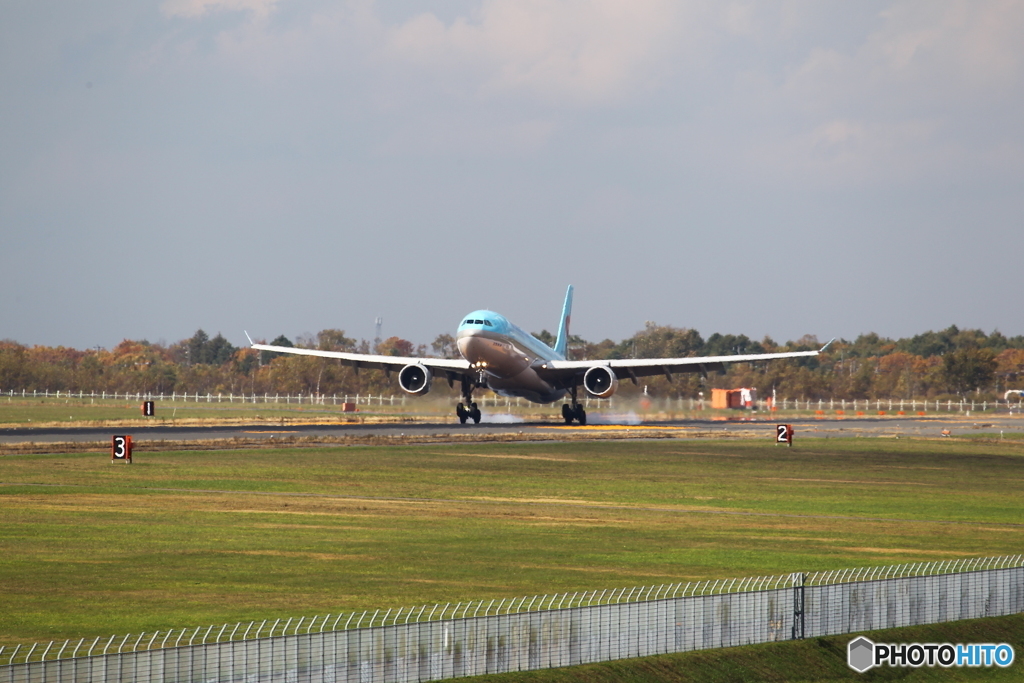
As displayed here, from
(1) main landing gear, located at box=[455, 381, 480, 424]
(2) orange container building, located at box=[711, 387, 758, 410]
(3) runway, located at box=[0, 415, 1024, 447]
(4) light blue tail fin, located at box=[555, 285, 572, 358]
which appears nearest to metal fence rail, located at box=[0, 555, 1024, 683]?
(3) runway, located at box=[0, 415, 1024, 447]

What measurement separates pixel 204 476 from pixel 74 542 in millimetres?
16920

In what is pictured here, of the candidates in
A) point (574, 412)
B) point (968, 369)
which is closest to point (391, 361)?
point (574, 412)

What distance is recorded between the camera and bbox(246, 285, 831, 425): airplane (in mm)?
79500

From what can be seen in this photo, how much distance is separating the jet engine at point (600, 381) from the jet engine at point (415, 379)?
1083 cm

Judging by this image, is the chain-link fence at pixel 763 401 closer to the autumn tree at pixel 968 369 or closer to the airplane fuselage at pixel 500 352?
the autumn tree at pixel 968 369

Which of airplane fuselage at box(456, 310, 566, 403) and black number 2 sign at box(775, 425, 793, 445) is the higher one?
airplane fuselage at box(456, 310, 566, 403)

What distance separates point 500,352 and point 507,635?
209ft

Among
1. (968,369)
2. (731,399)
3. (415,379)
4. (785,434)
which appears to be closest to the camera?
(785,434)

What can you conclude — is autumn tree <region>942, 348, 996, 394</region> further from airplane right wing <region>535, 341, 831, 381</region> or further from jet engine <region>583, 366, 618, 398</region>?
jet engine <region>583, 366, 618, 398</region>

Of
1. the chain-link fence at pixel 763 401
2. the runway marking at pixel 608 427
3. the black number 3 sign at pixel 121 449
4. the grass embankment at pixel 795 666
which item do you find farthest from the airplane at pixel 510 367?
the grass embankment at pixel 795 666

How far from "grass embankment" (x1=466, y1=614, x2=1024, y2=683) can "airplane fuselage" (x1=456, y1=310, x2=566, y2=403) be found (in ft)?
193

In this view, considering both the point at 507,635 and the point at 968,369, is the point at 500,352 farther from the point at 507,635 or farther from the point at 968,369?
the point at 968,369

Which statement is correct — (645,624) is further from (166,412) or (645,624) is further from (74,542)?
(166,412)

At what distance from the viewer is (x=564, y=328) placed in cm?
11556
